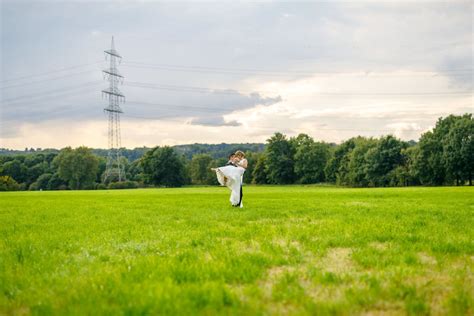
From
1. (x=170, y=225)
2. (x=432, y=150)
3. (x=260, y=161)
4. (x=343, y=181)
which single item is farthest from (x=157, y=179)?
(x=170, y=225)

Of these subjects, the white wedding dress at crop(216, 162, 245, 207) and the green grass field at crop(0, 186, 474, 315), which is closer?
the green grass field at crop(0, 186, 474, 315)

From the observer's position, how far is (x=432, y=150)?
96.8m

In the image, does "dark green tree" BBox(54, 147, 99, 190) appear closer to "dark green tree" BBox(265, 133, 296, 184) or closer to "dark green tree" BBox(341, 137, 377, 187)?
"dark green tree" BBox(265, 133, 296, 184)

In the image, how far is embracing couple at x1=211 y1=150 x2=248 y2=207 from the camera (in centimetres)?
2228

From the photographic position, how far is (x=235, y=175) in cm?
2228

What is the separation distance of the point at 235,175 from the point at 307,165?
10969 centimetres

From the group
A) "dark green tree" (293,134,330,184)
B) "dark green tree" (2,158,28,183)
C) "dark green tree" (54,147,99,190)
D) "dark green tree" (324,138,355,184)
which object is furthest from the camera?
"dark green tree" (2,158,28,183)

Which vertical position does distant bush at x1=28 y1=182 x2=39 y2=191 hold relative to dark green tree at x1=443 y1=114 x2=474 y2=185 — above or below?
below

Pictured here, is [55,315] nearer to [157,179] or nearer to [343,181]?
[343,181]

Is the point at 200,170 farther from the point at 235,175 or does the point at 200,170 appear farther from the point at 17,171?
the point at 235,175

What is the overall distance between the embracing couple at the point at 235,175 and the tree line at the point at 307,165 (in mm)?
77299

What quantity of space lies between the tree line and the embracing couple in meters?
77.3

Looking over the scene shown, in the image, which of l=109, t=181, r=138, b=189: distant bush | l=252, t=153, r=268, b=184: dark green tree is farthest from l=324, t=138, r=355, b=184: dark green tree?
l=109, t=181, r=138, b=189: distant bush

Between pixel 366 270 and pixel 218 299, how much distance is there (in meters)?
3.27
